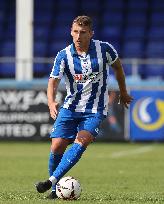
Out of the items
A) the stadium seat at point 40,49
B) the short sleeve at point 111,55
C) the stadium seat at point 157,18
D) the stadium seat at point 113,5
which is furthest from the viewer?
the stadium seat at point 113,5

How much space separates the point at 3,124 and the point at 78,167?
6140mm

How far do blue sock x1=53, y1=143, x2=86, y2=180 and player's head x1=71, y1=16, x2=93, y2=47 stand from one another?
108 centimetres

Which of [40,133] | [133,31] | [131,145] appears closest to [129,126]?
[131,145]

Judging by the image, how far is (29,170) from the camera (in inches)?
508

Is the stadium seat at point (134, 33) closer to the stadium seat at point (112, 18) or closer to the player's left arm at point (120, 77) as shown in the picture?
the stadium seat at point (112, 18)

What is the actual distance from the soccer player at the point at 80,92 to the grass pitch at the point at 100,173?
0.61 m

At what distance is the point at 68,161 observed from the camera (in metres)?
8.26

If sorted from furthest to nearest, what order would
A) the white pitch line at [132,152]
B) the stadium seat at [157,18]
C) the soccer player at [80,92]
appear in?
the stadium seat at [157,18] → the white pitch line at [132,152] → the soccer player at [80,92]

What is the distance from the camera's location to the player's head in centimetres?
822

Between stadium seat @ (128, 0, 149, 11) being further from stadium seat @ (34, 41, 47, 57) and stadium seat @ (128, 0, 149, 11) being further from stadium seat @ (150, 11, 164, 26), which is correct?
stadium seat @ (34, 41, 47, 57)

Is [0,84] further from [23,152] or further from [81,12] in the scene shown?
[81,12]

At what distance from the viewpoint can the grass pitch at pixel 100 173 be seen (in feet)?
28.4

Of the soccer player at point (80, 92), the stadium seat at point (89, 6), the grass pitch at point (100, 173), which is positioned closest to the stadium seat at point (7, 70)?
the stadium seat at point (89, 6)

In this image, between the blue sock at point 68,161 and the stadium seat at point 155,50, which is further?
the stadium seat at point 155,50
